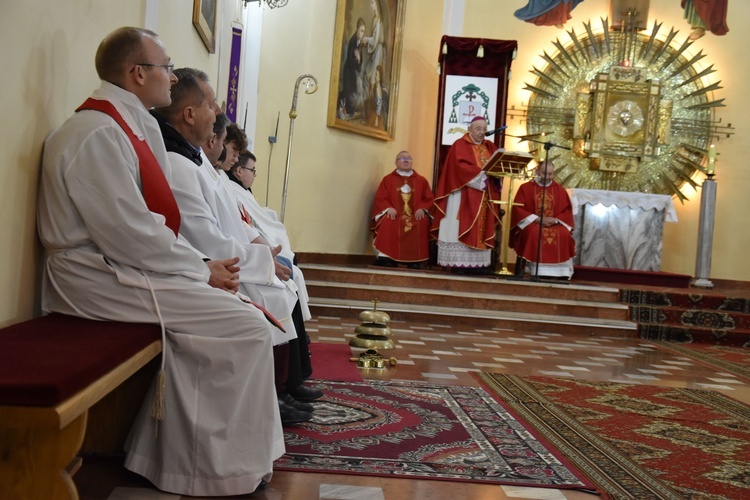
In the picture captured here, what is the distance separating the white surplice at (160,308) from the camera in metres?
2.50

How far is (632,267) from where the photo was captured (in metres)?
11.9

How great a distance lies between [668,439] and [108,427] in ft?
8.31

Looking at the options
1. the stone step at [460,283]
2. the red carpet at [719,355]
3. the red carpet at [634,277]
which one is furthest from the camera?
the red carpet at [634,277]

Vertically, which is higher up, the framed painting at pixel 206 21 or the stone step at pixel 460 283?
the framed painting at pixel 206 21

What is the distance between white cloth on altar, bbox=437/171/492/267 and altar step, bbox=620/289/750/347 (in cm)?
187

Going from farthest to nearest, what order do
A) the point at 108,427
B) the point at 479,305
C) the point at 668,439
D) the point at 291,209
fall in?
the point at 291,209
the point at 479,305
the point at 668,439
the point at 108,427

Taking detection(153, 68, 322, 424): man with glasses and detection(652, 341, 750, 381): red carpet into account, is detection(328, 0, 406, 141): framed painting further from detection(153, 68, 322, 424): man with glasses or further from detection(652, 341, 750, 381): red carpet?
detection(153, 68, 322, 424): man with glasses

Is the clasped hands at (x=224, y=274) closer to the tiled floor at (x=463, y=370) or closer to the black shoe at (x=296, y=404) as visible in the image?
the tiled floor at (x=463, y=370)

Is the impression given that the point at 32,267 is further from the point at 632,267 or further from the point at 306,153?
the point at 632,267

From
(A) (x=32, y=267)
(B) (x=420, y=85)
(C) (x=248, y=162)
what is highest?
(B) (x=420, y=85)

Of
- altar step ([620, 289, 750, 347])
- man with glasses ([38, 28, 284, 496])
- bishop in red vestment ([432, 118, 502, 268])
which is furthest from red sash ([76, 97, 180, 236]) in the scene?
bishop in red vestment ([432, 118, 502, 268])

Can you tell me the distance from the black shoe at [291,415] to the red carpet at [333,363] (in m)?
1.16

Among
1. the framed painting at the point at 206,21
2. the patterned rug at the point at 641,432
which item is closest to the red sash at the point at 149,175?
the patterned rug at the point at 641,432

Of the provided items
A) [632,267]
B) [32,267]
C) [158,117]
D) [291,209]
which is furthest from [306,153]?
[32,267]
